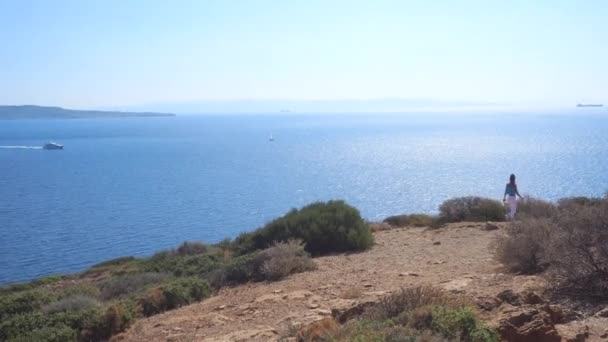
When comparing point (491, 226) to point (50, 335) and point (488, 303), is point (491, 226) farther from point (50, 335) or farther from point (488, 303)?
point (50, 335)

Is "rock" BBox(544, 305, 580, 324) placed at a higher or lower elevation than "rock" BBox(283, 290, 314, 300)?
higher

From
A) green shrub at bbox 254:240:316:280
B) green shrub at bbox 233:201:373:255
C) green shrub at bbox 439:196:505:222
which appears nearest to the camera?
green shrub at bbox 254:240:316:280

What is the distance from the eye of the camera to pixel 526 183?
54156 millimetres

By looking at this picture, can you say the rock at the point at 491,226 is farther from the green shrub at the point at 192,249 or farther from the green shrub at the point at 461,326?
the green shrub at the point at 461,326

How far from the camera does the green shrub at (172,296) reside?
10.6 m

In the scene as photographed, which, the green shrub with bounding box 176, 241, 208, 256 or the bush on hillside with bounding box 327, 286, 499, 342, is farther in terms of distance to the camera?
the green shrub with bounding box 176, 241, 208, 256

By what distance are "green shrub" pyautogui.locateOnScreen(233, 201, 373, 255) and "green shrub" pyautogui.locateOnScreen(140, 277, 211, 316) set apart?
4.70 metres

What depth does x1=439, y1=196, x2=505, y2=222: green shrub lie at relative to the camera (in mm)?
19828

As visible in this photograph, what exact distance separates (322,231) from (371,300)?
27.7 ft

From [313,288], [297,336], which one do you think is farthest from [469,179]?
[297,336]

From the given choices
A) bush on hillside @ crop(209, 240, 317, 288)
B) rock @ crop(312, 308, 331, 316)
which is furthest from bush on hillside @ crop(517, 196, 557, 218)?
rock @ crop(312, 308, 331, 316)

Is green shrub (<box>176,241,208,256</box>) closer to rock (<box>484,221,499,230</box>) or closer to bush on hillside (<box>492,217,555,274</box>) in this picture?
rock (<box>484,221,499,230</box>)

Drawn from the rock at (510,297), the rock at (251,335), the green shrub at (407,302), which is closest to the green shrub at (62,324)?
the rock at (251,335)

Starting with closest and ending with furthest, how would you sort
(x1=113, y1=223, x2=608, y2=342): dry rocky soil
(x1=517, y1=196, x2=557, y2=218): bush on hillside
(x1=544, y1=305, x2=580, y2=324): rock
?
(x1=113, y1=223, x2=608, y2=342): dry rocky soil
(x1=544, y1=305, x2=580, y2=324): rock
(x1=517, y1=196, x2=557, y2=218): bush on hillside
